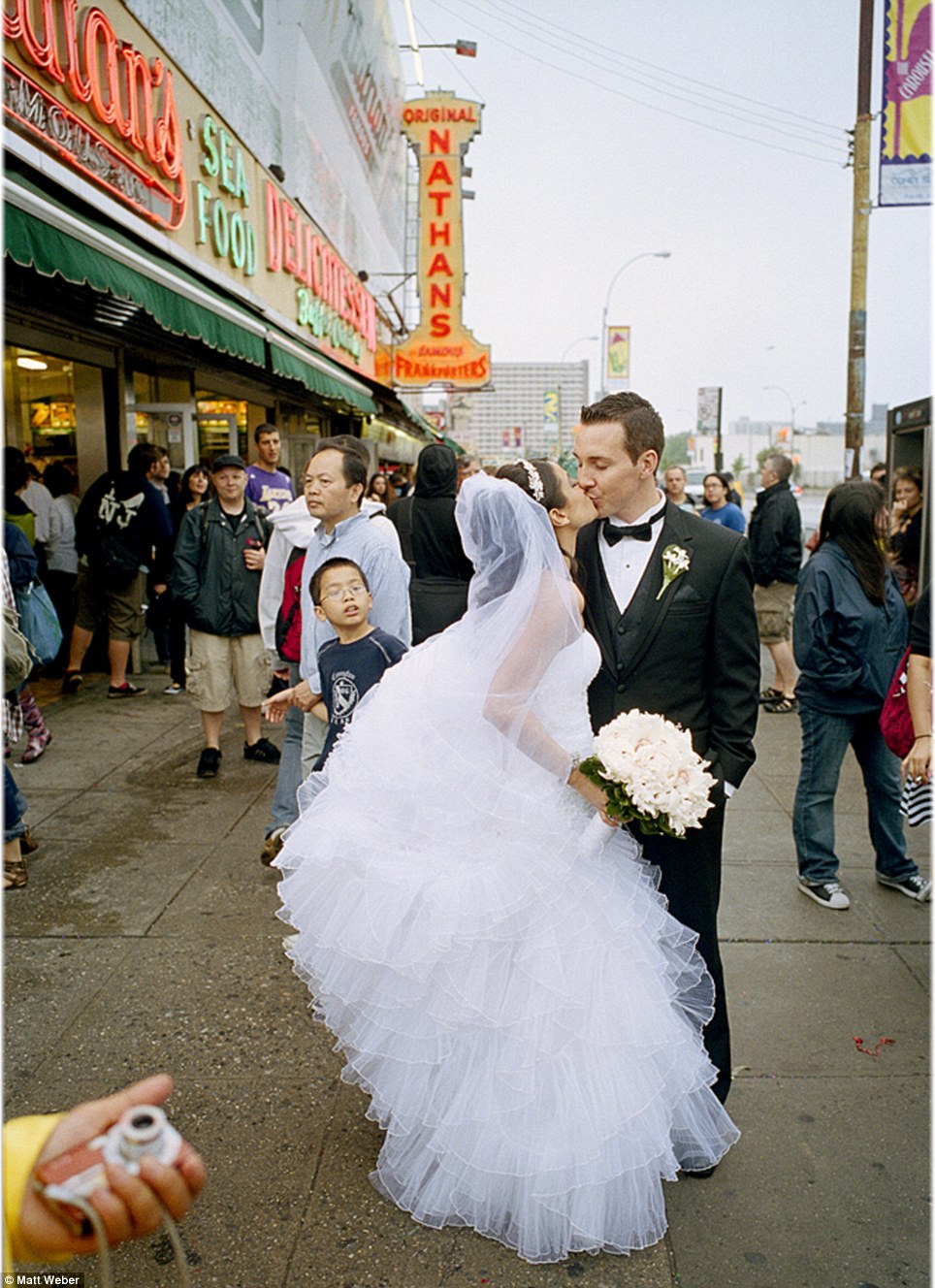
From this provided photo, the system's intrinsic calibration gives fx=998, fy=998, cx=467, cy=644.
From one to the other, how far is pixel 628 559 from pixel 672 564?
0.18 metres

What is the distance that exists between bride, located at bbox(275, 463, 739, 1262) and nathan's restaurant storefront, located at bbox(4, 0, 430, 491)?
3471mm

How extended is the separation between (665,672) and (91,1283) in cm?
215

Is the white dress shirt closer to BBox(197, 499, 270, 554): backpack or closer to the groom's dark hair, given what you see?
the groom's dark hair

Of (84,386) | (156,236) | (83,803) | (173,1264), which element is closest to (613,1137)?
(173,1264)

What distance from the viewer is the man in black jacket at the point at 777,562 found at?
835 centimetres

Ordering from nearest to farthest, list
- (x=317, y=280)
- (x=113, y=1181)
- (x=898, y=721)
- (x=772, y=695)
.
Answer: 1. (x=113, y=1181)
2. (x=898, y=721)
3. (x=772, y=695)
4. (x=317, y=280)

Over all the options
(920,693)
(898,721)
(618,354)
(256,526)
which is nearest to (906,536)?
(898,721)

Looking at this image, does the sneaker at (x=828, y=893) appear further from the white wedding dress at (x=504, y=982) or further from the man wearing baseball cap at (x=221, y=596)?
the man wearing baseball cap at (x=221, y=596)

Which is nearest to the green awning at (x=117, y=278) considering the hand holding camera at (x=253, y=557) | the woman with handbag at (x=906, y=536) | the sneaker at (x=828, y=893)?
the hand holding camera at (x=253, y=557)

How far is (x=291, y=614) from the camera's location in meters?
5.15

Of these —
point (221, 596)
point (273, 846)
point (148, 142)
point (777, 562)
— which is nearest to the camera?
point (273, 846)

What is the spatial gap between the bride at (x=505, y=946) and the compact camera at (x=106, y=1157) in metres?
1.25

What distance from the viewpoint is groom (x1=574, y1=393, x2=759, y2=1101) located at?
9.23ft

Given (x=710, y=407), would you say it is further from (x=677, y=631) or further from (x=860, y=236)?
(x=677, y=631)
